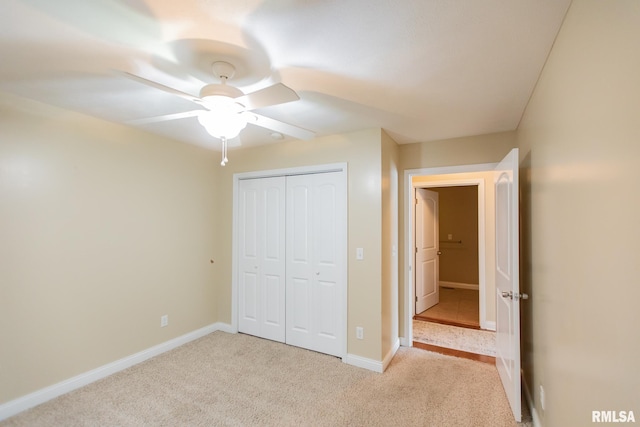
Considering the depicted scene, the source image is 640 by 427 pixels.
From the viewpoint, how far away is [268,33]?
1.37 meters

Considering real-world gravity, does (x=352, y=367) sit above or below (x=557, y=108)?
below

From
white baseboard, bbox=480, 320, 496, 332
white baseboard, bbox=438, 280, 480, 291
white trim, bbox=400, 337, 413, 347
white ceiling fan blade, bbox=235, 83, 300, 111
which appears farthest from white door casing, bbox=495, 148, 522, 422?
white baseboard, bbox=438, 280, 480, 291

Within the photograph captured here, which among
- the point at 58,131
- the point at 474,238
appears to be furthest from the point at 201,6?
the point at 474,238

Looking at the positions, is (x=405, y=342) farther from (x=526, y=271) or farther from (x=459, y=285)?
(x=459, y=285)

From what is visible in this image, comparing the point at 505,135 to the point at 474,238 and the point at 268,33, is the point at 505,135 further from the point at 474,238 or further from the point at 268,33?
the point at 474,238

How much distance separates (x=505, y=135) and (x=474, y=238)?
3.90m

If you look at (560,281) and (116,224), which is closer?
(560,281)

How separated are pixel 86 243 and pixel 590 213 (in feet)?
11.5

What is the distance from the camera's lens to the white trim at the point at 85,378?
6.87ft

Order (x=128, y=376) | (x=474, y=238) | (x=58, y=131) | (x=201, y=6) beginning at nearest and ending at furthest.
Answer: (x=201, y=6)
(x=58, y=131)
(x=128, y=376)
(x=474, y=238)

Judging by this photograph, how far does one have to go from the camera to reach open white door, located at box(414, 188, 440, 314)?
4.44 metres

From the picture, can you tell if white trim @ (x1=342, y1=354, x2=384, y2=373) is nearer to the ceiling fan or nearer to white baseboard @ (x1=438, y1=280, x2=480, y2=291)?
the ceiling fan

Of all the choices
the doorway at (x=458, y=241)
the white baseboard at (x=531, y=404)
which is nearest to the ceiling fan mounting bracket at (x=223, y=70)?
the white baseboard at (x=531, y=404)

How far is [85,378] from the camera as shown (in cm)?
248
